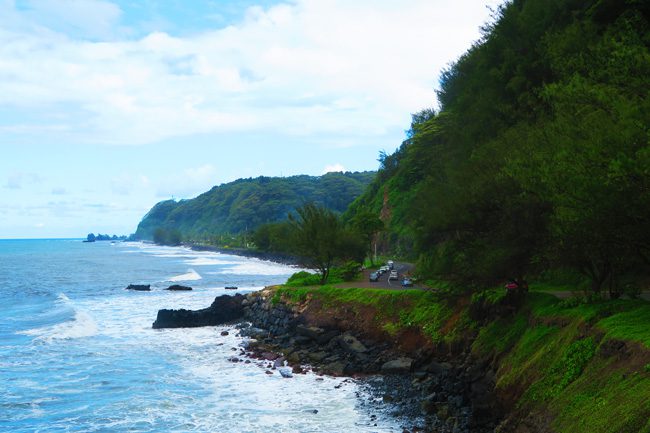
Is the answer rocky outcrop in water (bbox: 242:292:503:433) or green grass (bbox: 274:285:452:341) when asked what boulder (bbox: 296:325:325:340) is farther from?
green grass (bbox: 274:285:452:341)

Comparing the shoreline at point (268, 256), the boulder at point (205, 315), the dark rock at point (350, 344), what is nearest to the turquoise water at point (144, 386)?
the boulder at point (205, 315)

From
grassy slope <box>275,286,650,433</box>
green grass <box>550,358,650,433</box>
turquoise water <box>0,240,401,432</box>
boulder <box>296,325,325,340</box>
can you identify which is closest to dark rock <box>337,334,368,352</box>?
Result: boulder <box>296,325,325,340</box>

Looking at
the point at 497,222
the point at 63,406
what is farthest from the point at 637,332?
the point at 63,406

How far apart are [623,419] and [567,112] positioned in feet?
36.9

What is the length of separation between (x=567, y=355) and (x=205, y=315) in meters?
35.5

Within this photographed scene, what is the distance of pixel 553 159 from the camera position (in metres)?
16.7

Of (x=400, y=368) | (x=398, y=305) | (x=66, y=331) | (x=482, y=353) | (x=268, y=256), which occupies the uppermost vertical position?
(x=398, y=305)

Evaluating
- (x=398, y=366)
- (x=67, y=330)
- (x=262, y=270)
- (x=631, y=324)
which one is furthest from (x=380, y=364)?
(x=262, y=270)

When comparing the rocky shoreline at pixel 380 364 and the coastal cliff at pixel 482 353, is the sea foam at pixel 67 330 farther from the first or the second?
the coastal cliff at pixel 482 353

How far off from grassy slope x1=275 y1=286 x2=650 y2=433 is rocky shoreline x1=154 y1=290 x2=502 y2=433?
3.55 ft

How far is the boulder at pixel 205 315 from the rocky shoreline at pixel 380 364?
0.09 m

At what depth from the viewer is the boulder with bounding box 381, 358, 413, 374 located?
26562 mm

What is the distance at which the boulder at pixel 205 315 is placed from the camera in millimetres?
44469

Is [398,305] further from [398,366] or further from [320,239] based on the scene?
[320,239]
